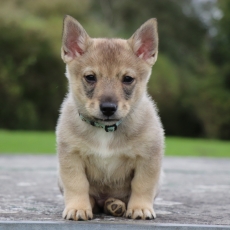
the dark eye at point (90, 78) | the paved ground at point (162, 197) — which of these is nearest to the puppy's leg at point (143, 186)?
the paved ground at point (162, 197)

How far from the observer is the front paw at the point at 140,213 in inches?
172

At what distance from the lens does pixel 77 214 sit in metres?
4.24

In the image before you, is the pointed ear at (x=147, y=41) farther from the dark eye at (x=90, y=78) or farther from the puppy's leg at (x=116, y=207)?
the puppy's leg at (x=116, y=207)

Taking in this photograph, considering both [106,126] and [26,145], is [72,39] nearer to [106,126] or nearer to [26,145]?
[106,126]

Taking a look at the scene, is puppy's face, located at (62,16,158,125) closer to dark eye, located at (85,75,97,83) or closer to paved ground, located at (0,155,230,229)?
dark eye, located at (85,75,97,83)

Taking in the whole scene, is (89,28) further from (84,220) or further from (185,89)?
(84,220)

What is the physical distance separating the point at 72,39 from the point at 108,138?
1.08 meters

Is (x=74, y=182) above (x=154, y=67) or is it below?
below

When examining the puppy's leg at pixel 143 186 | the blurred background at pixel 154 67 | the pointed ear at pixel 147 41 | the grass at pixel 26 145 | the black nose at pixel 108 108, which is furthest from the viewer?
the blurred background at pixel 154 67

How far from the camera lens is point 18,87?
94.6ft

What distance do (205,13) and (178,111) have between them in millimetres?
11996

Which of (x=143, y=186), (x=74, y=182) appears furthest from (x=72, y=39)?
(x=143, y=186)

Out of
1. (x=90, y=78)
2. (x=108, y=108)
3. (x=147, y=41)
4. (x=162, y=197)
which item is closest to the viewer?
(x=108, y=108)

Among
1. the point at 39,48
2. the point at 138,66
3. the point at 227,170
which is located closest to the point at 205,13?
the point at 39,48
